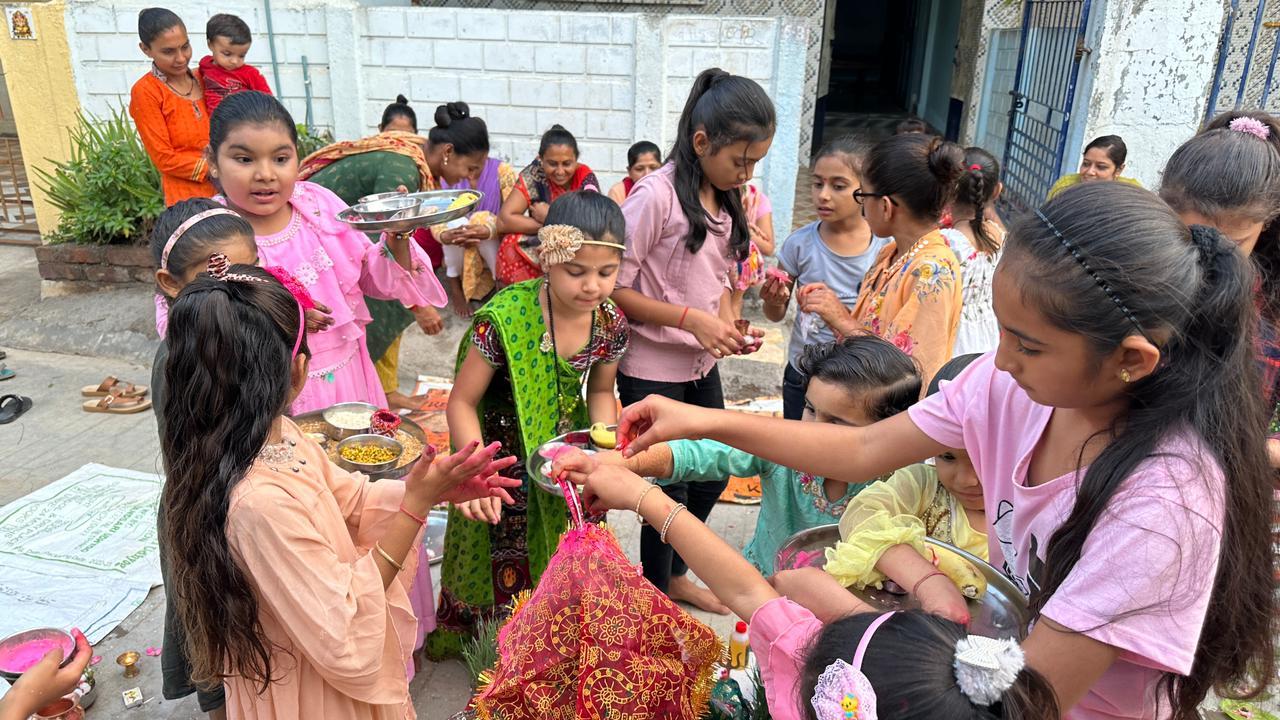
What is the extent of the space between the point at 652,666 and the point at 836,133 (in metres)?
13.1

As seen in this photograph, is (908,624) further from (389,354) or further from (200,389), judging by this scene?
(389,354)

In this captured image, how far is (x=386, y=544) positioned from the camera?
1781 millimetres

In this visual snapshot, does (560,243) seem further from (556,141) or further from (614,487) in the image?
(556,141)

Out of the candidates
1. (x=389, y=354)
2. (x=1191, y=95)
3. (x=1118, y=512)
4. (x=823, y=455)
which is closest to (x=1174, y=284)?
(x=1118, y=512)

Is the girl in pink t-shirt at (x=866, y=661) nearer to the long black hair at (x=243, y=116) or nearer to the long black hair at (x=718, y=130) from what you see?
the long black hair at (x=718, y=130)

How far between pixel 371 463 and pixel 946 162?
2.06 m

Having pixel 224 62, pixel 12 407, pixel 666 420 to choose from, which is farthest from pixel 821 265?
pixel 12 407

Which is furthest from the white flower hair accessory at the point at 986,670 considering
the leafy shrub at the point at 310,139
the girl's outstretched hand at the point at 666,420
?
the leafy shrub at the point at 310,139

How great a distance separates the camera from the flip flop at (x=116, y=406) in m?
4.75

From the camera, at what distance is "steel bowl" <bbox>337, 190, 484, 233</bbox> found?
8.77 feet

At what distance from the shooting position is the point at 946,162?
2.68 meters

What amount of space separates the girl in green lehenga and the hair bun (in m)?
1.08

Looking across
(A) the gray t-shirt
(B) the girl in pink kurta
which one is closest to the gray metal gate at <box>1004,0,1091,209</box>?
(A) the gray t-shirt

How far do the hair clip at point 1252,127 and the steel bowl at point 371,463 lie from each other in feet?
8.91
